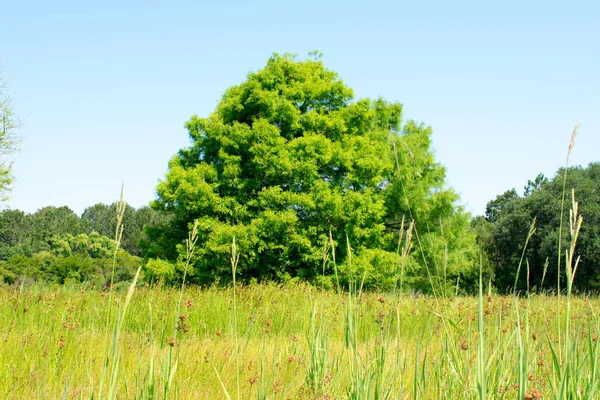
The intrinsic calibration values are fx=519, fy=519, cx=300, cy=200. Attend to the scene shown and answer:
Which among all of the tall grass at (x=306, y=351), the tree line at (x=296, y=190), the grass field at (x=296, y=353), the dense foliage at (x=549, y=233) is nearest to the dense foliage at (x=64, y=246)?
the tree line at (x=296, y=190)

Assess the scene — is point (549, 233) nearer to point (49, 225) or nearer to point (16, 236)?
point (49, 225)

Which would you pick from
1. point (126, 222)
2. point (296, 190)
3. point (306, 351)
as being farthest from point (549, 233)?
point (126, 222)

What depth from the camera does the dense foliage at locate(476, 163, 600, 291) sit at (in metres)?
28.9

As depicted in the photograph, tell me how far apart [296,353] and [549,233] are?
94.3ft

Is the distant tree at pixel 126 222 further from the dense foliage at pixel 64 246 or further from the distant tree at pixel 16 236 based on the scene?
the distant tree at pixel 16 236

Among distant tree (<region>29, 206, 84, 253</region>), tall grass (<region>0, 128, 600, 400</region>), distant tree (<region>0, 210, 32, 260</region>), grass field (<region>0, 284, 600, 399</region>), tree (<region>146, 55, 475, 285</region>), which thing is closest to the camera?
tall grass (<region>0, 128, 600, 400</region>)

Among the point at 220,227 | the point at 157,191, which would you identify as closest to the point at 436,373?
the point at 220,227

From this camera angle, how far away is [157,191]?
65.7ft

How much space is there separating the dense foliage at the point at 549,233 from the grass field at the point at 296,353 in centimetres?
2122

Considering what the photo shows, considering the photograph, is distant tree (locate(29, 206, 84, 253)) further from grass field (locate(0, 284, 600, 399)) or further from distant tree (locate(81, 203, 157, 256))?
grass field (locate(0, 284, 600, 399))

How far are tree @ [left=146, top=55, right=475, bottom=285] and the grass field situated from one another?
8450 mm

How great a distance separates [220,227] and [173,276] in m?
2.69

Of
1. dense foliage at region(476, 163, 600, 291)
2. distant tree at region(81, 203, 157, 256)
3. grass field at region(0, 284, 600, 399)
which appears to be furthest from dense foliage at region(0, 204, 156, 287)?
dense foliage at region(476, 163, 600, 291)

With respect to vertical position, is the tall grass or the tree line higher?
the tree line
